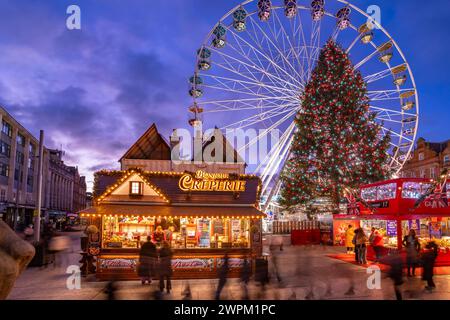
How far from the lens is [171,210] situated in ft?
53.0

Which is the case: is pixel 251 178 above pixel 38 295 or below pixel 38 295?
above

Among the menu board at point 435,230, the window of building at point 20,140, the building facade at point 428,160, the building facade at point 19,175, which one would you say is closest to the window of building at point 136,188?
the menu board at point 435,230

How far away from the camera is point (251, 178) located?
17.5 m

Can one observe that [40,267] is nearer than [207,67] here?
Yes

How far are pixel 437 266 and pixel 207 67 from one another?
18.0 m

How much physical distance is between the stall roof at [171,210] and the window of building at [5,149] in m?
39.1

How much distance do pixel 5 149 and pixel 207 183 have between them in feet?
139

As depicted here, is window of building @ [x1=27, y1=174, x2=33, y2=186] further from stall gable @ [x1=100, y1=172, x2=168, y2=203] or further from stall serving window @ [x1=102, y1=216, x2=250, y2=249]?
stall gable @ [x1=100, y1=172, x2=168, y2=203]

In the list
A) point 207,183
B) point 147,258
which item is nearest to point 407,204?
point 207,183

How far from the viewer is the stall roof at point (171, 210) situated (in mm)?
15508

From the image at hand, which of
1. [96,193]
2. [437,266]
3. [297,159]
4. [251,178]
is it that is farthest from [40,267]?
[297,159]

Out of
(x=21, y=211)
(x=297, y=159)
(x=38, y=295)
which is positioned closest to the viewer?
(x=38, y=295)

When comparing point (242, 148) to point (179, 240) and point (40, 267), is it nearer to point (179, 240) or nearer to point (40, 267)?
point (179, 240)

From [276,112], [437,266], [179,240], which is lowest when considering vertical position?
[437,266]
